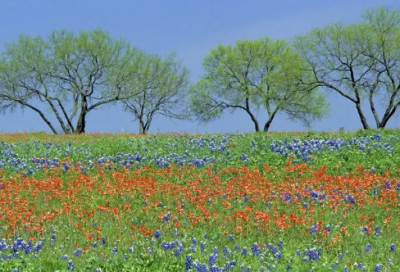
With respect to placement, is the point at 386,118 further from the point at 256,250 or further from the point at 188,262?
the point at 188,262

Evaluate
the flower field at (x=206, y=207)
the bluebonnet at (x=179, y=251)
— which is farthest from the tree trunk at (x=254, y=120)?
the bluebonnet at (x=179, y=251)

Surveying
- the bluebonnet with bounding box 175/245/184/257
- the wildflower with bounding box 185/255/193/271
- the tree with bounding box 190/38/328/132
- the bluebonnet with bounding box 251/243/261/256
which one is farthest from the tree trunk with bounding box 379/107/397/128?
the wildflower with bounding box 185/255/193/271

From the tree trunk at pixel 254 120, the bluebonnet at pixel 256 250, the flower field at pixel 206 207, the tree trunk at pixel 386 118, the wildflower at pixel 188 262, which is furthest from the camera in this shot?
the tree trunk at pixel 254 120

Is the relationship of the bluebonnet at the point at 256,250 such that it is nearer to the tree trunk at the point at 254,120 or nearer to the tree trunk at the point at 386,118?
the tree trunk at the point at 386,118

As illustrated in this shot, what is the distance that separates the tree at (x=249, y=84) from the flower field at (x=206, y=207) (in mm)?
32880

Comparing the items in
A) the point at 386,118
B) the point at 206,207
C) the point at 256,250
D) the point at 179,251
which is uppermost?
the point at 386,118

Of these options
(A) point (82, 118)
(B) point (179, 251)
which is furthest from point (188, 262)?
(A) point (82, 118)

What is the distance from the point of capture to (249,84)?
53.2m

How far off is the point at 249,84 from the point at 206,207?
140 feet

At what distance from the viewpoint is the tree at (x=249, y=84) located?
51812mm

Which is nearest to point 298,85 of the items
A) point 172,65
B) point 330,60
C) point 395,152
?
point 330,60

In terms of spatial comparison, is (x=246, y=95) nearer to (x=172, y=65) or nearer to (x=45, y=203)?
(x=172, y=65)

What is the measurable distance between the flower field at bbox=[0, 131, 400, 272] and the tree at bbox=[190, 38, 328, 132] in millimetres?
32880

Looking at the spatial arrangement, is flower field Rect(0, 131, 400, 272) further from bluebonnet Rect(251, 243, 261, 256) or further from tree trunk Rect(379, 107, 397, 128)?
tree trunk Rect(379, 107, 397, 128)
